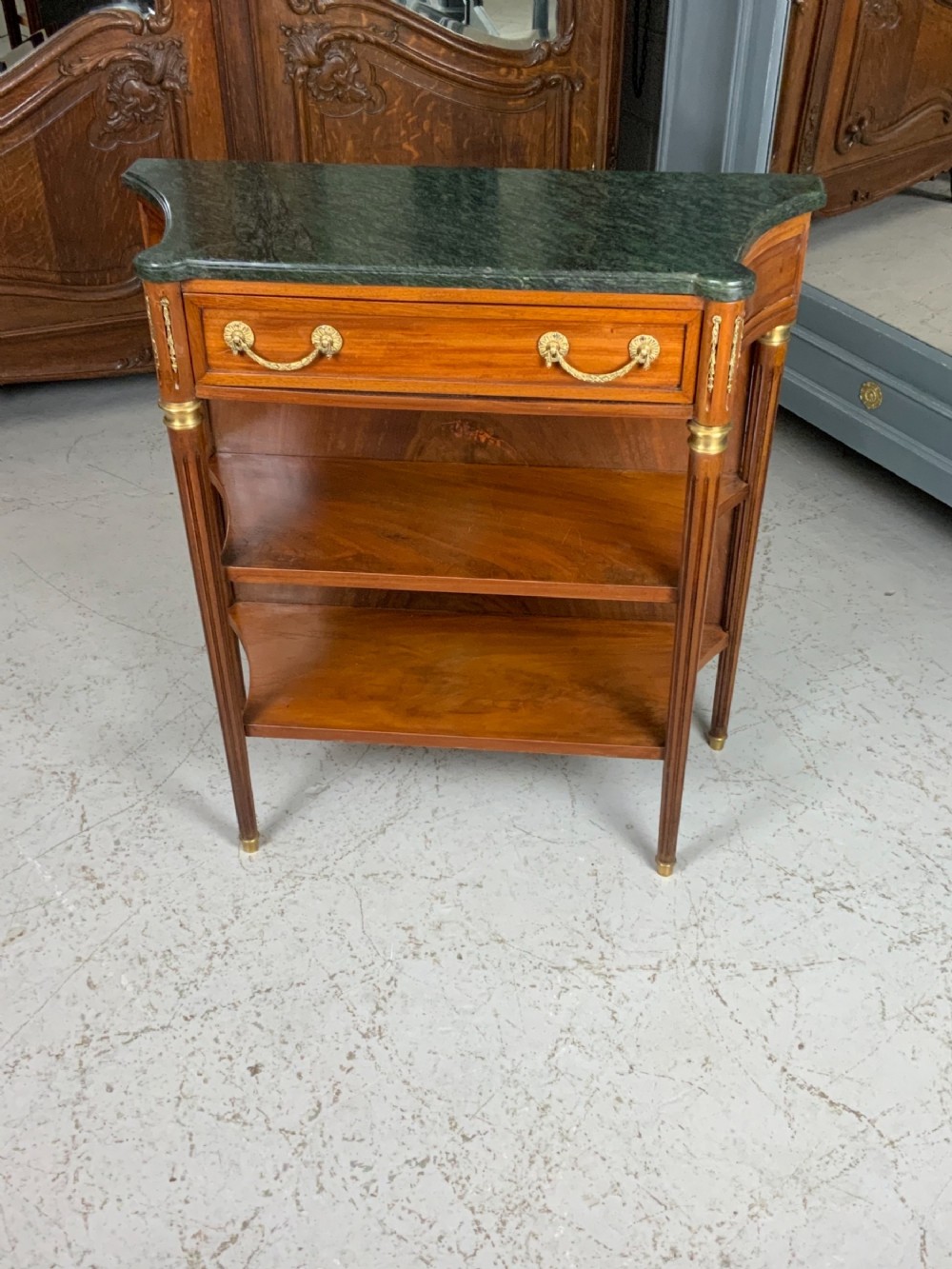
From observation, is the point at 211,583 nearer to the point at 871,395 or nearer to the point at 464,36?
the point at 871,395

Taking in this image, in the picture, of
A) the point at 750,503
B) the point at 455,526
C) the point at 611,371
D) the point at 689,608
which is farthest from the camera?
the point at 750,503

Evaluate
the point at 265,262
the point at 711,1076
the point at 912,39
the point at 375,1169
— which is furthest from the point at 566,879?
the point at 912,39

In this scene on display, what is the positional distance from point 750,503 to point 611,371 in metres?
0.55

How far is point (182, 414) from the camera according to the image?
4.95 ft

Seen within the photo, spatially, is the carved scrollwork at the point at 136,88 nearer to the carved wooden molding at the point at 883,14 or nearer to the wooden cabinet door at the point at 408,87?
the wooden cabinet door at the point at 408,87

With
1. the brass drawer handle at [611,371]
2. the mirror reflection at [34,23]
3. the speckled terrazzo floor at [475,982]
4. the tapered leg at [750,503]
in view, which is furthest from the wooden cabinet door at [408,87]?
the brass drawer handle at [611,371]

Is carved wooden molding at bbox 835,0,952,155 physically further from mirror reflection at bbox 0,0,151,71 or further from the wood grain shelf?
mirror reflection at bbox 0,0,151,71

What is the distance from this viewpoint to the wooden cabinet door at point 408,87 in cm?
286

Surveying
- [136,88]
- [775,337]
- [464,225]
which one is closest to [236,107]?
[136,88]

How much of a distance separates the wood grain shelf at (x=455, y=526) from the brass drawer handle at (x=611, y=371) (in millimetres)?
340

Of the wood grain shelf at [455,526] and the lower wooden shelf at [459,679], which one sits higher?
the wood grain shelf at [455,526]

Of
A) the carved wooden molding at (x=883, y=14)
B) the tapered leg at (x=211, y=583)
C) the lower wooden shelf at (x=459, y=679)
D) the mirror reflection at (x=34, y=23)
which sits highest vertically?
the carved wooden molding at (x=883, y=14)

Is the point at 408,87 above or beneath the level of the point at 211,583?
above

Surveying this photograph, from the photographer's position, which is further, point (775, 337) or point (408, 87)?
point (408, 87)
